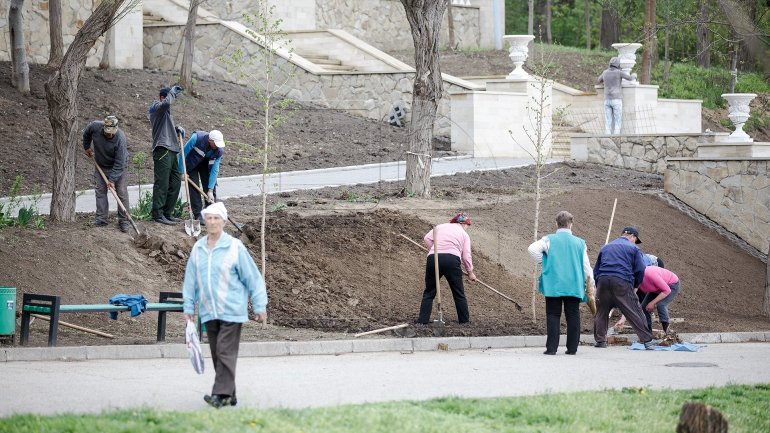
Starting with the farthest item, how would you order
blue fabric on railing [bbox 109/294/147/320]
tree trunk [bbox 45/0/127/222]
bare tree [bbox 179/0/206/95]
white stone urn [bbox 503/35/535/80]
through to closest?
1. white stone urn [bbox 503/35/535/80]
2. bare tree [bbox 179/0/206/95]
3. tree trunk [bbox 45/0/127/222]
4. blue fabric on railing [bbox 109/294/147/320]

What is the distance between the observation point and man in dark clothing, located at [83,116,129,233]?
15.9 metres

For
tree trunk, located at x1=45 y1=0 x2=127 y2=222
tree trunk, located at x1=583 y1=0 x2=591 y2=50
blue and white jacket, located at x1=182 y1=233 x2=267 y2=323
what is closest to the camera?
blue and white jacket, located at x1=182 y1=233 x2=267 y2=323

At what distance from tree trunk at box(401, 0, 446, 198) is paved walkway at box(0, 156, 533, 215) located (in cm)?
197

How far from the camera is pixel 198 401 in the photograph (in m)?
9.11

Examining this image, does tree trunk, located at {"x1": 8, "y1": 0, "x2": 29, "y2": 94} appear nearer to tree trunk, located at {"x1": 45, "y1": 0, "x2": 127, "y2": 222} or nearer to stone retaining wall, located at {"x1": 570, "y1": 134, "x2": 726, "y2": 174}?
tree trunk, located at {"x1": 45, "y1": 0, "x2": 127, "y2": 222}

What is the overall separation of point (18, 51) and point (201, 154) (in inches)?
327

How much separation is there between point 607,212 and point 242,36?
12.0 meters

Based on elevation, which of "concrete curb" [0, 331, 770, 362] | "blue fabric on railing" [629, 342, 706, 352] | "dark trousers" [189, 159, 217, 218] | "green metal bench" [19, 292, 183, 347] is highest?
"dark trousers" [189, 159, 217, 218]

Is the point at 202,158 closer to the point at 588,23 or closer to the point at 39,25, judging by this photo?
the point at 39,25

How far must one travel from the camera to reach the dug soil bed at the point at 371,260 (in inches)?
552

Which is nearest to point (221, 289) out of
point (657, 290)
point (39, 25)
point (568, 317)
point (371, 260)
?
point (568, 317)

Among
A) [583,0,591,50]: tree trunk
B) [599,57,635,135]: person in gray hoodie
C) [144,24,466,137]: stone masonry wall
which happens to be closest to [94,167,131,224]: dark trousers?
[144,24,466,137]: stone masonry wall

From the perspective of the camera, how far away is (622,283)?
1387 centimetres

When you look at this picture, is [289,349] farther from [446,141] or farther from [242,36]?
[242,36]
